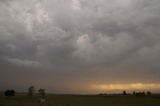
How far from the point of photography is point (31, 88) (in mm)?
149250

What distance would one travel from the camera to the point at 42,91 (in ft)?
503

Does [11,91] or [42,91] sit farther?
[42,91]

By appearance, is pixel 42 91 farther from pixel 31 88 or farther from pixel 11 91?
pixel 11 91

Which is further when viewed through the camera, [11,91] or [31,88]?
[31,88]

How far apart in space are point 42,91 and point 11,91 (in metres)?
41.0

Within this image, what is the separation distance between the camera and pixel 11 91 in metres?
114

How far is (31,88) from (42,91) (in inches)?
317

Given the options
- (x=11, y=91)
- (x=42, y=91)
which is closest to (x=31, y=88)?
(x=42, y=91)

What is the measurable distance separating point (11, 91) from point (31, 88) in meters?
35.7
